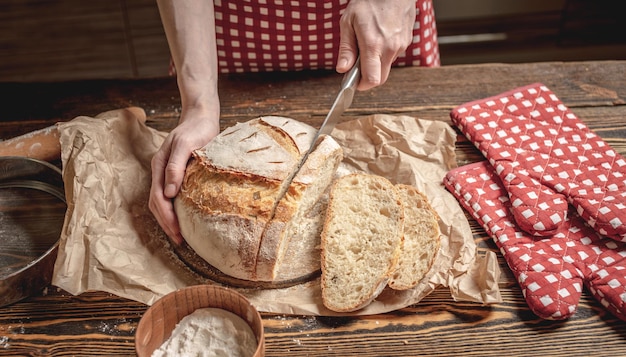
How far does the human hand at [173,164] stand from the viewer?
178cm

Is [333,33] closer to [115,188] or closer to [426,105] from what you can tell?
[426,105]

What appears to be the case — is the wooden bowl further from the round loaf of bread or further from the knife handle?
the knife handle

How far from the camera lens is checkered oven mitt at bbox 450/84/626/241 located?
1.77 m

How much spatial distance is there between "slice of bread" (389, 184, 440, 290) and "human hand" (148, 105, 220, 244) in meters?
0.67

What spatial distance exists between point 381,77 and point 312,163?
39 cm

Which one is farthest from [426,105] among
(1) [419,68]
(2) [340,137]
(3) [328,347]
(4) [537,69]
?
(3) [328,347]

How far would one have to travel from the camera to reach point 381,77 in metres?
1.93

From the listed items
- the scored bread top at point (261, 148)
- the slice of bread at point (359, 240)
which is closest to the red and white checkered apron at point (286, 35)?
the scored bread top at point (261, 148)

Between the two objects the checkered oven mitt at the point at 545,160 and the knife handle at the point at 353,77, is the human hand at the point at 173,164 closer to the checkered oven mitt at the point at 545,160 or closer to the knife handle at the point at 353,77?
the knife handle at the point at 353,77

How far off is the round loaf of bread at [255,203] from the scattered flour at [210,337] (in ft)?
0.75

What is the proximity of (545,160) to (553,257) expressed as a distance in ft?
1.38

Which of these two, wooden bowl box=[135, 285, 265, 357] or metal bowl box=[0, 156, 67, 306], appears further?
metal bowl box=[0, 156, 67, 306]

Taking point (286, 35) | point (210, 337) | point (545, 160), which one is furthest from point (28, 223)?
point (545, 160)

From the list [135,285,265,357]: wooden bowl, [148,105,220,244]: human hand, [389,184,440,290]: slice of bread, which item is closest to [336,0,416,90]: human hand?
[389,184,440,290]: slice of bread
